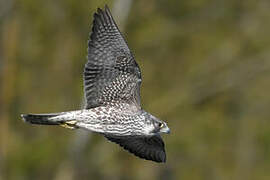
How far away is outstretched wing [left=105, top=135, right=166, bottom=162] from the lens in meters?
12.3

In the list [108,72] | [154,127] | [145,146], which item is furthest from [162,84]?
[154,127]

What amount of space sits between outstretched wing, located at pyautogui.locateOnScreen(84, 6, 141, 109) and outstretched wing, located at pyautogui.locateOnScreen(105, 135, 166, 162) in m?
0.72

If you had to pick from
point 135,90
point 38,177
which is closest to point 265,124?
point 38,177

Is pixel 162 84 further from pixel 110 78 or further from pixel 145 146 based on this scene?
pixel 110 78

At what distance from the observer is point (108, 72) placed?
467 inches

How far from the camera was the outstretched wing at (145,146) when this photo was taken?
40.3 feet

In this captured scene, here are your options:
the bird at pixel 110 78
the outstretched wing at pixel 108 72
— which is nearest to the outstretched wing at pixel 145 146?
the bird at pixel 110 78

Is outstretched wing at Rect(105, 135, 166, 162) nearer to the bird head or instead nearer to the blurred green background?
the bird head

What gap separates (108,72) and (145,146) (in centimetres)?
115

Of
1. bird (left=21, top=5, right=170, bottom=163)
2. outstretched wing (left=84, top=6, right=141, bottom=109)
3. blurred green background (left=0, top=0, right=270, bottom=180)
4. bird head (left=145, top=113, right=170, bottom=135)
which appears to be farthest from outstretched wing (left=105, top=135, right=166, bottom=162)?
blurred green background (left=0, top=0, right=270, bottom=180)

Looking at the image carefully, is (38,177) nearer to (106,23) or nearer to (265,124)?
(265,124)

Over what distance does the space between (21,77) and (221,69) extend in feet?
16.5

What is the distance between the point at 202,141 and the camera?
1006 inches

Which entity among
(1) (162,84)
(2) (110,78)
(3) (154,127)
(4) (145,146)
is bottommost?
(1) (162,84)
